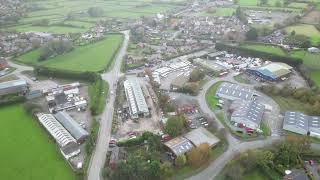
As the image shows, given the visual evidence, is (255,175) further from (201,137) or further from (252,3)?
(252,3)

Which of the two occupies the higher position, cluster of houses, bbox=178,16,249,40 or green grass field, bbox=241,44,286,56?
cluster of houses, bbox=178,16,249,40

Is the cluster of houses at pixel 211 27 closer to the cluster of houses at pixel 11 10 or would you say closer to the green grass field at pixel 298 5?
the green grass field at pixel 298 5

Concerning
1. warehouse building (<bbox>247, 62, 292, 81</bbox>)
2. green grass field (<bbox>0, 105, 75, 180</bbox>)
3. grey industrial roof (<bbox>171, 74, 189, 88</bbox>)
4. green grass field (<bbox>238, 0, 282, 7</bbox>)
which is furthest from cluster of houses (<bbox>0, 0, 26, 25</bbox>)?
green grass field (<bbox>238, 0, 282, 7</bbox>)

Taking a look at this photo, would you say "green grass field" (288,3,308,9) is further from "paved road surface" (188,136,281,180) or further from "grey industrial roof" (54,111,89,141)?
"grey industrial roof" (54,111,89,141)

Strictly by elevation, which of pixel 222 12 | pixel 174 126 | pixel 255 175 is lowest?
pixel 255 175

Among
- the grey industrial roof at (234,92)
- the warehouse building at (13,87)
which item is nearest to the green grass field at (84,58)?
the warehouse building at (13,87)

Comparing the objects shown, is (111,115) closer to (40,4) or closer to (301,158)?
(301,158)

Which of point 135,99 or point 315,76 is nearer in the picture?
point 135,99

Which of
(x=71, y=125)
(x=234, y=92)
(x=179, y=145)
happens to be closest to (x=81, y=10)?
(x=71, y=125)
